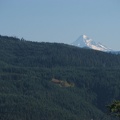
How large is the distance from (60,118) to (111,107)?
372 feet

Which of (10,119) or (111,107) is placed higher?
(111,107)

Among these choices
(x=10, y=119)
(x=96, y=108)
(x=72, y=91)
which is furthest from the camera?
(x=72, y=91)

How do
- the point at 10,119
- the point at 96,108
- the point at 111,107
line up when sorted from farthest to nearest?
the point at 96,108, the point at 10,119, the point at 111,107

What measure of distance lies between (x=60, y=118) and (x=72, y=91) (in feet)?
141

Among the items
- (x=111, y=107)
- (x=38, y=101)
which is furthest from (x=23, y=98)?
(x=111, y=107)

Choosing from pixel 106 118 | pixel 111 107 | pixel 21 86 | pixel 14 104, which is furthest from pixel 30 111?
pixel 111 107

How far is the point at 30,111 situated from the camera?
530 feet

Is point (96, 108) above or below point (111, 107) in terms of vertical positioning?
below

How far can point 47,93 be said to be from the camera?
190 metres

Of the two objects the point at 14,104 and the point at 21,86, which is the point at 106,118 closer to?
the point at 14,104

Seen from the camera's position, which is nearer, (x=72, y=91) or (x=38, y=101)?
(x=38, y=101)

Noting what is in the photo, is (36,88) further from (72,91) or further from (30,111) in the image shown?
Answer: (30,111)

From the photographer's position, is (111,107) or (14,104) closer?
(111,107)

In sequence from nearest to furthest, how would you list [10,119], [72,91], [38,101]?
[10,119] → [38,101] → [72,91]
